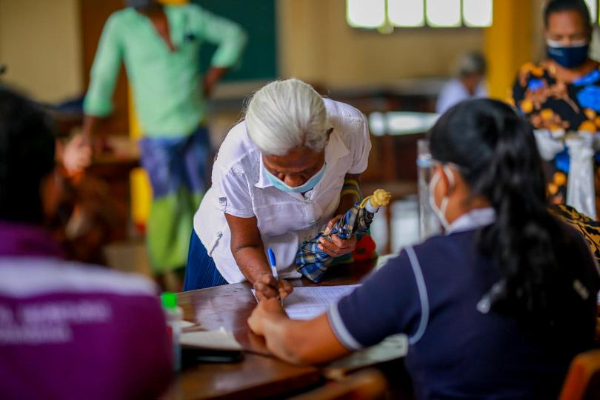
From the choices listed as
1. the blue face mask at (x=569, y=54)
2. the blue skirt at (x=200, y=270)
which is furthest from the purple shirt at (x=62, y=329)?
the blue face mask at (x=569, y=54)

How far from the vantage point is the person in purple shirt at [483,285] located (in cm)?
152

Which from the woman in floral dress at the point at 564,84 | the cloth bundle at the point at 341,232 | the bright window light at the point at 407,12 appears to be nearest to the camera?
the cloth bundle at the point at 341,232

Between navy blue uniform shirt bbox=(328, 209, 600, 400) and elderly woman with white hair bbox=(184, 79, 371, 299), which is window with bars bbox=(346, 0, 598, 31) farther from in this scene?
navy blue uniform shirt bbox=(328, 209, 600, 400)

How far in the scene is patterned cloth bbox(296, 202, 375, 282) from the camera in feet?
7.29

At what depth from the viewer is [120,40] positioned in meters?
4.80

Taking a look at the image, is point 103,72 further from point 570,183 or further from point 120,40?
point 570,183

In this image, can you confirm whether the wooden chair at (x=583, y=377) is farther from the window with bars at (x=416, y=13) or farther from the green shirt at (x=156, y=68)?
the window with bars at (x=416, y=13)

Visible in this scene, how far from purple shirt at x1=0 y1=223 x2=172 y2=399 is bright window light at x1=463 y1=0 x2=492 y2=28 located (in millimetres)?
10758

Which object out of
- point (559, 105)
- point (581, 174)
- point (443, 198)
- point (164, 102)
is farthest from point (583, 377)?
point (164, 102)

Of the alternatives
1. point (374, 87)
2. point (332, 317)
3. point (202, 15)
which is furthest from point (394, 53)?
point (332, 317)

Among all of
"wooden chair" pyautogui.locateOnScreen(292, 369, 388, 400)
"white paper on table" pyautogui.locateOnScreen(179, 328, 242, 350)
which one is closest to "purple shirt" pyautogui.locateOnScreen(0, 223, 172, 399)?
"wooden chair" pyautogui.locateOnScreen(292, 369, 388, 400)

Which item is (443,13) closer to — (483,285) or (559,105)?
(559,105)

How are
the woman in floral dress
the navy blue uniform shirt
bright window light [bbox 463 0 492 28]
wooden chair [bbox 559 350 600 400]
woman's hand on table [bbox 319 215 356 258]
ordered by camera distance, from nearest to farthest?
1. wooden chair [bbox 559 350 600 400]
2. the navy blue uniform shirt
3. woman's hand on table [bbox 319 215 356 258]
4. the woman in floral dress
5. bright window light [bbox 463 0 492 28]

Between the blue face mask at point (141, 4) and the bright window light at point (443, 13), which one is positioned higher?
the blue face mask at point (141, 4)
